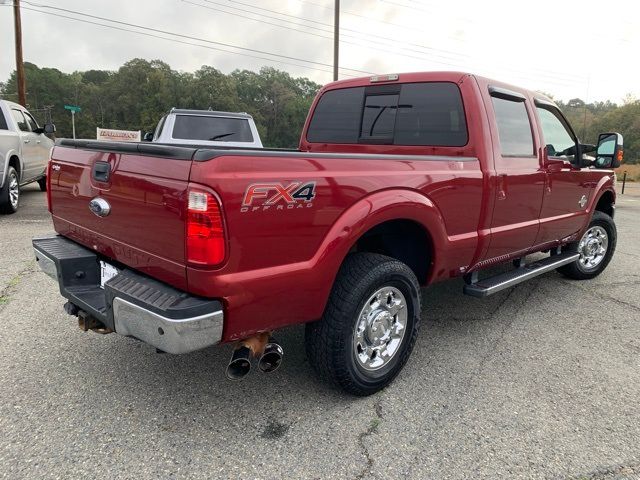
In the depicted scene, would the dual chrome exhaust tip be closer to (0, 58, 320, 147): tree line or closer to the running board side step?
the running board side step

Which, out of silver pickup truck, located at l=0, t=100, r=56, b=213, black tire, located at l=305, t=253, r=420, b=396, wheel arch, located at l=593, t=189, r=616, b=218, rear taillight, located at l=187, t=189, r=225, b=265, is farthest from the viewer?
silver pickup truck, located at l=0, t=100, r=56, b=213

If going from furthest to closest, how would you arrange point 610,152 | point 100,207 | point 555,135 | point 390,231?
point 610,152 → point 555,135 → point 390,231 → point 100,207

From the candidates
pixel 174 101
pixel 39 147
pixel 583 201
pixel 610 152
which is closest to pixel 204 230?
pixel 583 201

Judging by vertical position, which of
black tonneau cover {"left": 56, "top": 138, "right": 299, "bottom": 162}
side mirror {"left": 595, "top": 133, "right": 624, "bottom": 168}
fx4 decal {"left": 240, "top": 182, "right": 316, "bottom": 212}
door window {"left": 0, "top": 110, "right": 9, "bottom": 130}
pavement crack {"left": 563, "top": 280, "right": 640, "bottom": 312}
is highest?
door window {"left": 0, "top": 110, "right": 9, "bottom": 130}

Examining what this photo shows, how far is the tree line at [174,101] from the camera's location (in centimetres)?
6725

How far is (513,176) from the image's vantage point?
3551 millimetres

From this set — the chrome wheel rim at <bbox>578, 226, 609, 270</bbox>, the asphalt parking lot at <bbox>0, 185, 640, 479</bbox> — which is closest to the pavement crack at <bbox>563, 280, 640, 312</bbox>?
the chrome wheel rim at <bbox>578, 226, 609, 270</bbox>

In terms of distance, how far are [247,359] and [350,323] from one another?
592mm

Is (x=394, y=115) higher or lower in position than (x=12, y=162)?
higher

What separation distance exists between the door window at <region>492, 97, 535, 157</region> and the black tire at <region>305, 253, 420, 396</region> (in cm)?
149

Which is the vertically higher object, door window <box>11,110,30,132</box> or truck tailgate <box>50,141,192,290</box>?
door window <box>11,110,30,132</box>

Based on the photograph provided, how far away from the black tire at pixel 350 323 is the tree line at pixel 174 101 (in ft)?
215

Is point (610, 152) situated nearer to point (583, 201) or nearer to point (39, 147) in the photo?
point (583, 201)

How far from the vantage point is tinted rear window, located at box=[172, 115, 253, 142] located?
26.9 ft
